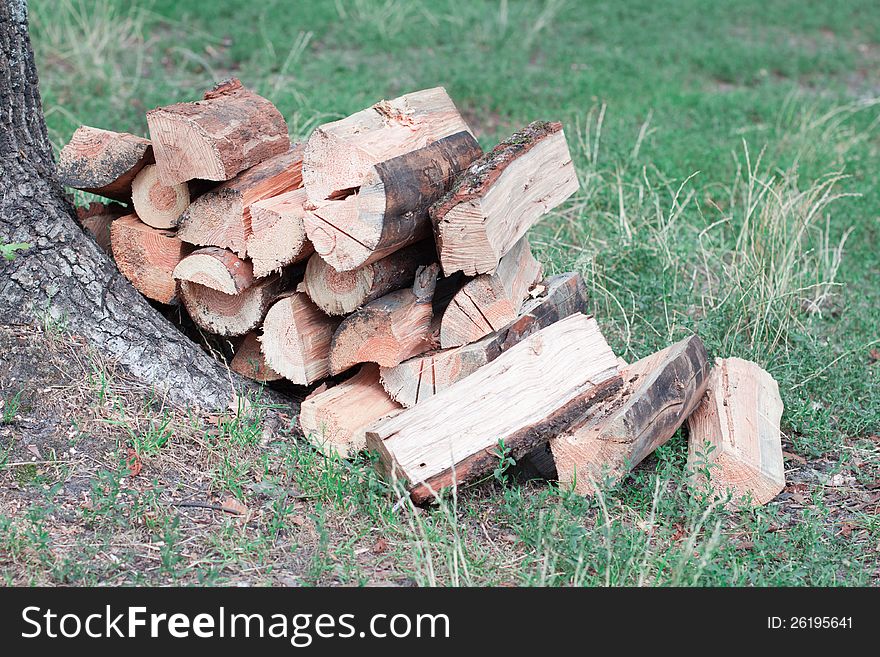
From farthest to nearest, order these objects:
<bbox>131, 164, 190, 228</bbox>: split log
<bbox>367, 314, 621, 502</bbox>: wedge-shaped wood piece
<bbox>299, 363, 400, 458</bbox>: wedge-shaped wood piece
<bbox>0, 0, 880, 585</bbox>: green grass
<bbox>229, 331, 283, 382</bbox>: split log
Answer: <bbox>229, 331, 283, 382</bbox>: split log, <bbox>131, 164, 190, 228</bbox>: split log, <bbox>299, 363, 400, 458</bbox>: wedge-shaped wood piece, <bbox>367, 314, 621, 502</bbox>: wedge-shaped wood piece, <bbox>0, 0, 880, 585</bbox>: green grass

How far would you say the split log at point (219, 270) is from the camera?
3461mm

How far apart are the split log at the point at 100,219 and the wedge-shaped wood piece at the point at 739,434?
2533mm

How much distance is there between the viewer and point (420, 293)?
11.6 feet

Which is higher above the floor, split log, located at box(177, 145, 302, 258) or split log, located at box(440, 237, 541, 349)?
split log, located at box(177, 145, 302, 258)

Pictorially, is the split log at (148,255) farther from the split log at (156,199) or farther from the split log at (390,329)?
the split log at (390,329)

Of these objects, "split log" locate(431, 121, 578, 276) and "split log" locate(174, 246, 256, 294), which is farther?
"split log" locate(174, 246, 256, 294)

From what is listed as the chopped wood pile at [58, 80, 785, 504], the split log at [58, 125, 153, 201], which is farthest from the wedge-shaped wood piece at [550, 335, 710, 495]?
the split log at [58, 125, 153, 201]

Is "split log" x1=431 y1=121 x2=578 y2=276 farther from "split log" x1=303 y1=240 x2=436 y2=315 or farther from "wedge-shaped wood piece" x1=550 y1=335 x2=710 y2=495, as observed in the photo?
"wedge-shaped wood piece" x1=550 y1=335 x2=710 y2=495

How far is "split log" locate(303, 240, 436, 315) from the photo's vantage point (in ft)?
11.3

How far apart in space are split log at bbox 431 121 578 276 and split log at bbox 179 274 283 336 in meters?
0.75

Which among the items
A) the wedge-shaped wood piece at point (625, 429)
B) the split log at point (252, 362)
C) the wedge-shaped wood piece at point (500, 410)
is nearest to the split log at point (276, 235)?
the split log at point (252, 362)

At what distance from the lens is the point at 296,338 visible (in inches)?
141

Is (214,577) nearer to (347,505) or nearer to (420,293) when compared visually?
(347,505)
